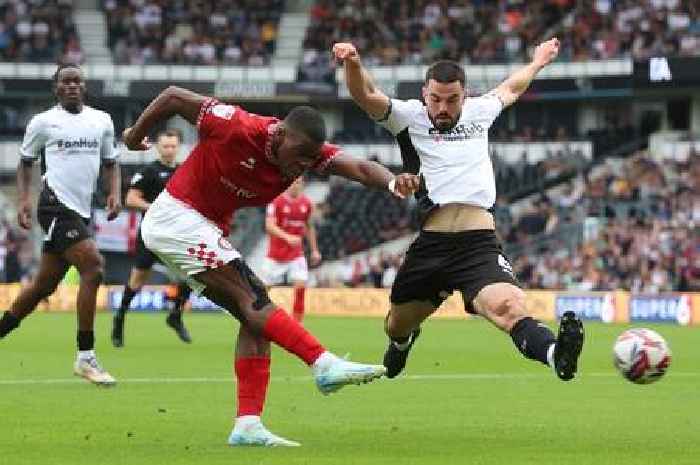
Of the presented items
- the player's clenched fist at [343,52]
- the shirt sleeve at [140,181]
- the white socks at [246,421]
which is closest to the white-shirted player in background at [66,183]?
the shirt sleeve at [140,181]

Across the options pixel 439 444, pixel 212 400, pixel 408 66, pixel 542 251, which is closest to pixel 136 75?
pixel 408 66

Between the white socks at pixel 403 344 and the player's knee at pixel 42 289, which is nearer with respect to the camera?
the white socks at pixel 403 344

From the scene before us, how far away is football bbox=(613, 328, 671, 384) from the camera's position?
972cm

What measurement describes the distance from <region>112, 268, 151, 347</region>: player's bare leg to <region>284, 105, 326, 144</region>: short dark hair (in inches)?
424

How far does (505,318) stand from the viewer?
1045 cm

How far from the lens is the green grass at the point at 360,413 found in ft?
29.9

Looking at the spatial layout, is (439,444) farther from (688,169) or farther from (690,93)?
(690,93)

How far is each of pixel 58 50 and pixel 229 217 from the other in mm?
40498

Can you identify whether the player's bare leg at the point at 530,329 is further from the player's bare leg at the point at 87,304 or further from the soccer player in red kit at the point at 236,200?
the player's bare leg at the point at 87,304

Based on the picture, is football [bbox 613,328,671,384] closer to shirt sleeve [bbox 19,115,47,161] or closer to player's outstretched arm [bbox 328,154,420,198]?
player's outstretched arm [bbox 328,154,420,198]

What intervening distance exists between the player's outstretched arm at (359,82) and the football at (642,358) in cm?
237

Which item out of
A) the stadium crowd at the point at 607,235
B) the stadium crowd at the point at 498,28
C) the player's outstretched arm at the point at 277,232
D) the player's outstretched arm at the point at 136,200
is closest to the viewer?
the player's outstretched arm at the point at 136,200

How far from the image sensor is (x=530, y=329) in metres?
10.2

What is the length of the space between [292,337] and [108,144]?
236 inches
